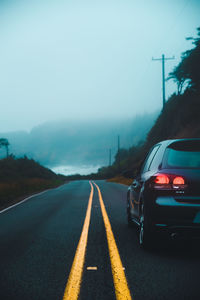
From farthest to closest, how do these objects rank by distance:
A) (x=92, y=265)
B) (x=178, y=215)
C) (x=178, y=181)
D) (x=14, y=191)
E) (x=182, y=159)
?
(x=14, y=191)
(x=182, y=159)
(x=178, y=181)
(x=178, y=215)
(x=92, y=265)

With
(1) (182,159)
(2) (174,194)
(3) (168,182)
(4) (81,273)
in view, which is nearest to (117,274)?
(4) (81,273)

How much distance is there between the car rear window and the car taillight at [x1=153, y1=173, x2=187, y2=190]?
0.21 meters

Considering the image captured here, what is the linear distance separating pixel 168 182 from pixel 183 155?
0.59m

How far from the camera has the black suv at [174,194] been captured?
4.59 m

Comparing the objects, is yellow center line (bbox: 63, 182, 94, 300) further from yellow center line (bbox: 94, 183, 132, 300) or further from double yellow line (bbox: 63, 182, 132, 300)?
yellow center line (bbox: 94, 183, 132, 300)

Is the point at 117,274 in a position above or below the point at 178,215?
below

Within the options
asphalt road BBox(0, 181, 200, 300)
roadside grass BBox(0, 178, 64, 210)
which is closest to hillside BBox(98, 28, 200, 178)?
roadside grass BBox(0, 178, 64, 210)

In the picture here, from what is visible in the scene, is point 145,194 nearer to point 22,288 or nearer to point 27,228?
point 22,288

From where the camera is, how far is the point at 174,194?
4.70 m

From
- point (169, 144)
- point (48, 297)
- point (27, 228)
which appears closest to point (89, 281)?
point (48, 297)

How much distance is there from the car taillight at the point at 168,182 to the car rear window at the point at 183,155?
0.21m

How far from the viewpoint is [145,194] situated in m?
5.13

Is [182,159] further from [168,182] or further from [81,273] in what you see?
[81,273]

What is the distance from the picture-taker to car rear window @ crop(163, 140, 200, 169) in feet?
16.3
